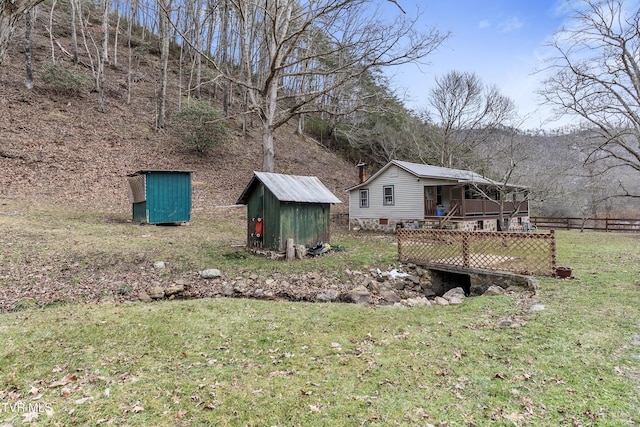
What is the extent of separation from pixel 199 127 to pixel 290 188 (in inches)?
492

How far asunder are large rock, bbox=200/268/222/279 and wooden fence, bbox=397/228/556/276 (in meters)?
5.58

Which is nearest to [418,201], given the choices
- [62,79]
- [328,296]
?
[328,296]

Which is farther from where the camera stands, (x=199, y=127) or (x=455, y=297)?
(x=199, y=127)

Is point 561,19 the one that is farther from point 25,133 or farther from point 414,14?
point 25,133

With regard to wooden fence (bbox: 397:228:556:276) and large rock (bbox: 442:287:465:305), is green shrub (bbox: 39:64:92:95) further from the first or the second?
large rock (bbox: 442:287:465:305)

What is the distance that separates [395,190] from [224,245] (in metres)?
11.4

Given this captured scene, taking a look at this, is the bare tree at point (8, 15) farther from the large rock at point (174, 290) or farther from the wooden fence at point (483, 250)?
the wooden fence at point (483, 250)

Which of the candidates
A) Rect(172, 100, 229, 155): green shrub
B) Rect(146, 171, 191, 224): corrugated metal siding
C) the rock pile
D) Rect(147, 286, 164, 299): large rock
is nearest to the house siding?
the rock pile

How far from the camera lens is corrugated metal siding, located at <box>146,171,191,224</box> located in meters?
12.3

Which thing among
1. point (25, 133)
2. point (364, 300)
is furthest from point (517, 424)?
point (25, 133)

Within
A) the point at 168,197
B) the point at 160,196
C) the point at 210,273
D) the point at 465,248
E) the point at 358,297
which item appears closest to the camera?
the point at 358,297

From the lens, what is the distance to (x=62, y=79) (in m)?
19.9

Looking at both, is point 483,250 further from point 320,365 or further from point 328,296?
point 320,365

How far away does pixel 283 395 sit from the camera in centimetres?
318
